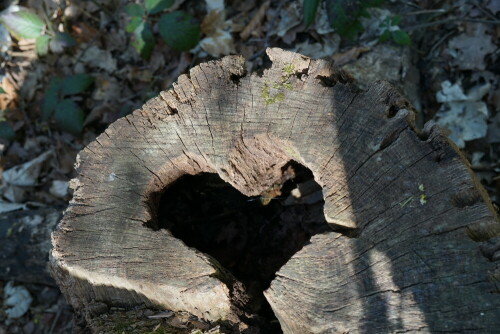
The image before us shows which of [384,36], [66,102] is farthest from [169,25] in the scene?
[384,36]

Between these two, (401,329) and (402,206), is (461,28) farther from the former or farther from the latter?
(401,329)

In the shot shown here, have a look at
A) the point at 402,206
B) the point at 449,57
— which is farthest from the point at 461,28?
the point at 402,206

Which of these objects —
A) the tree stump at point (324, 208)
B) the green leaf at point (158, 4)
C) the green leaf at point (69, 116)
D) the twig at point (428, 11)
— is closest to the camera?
the tree stump at point (324, 208)

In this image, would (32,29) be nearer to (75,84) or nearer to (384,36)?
(75,84)

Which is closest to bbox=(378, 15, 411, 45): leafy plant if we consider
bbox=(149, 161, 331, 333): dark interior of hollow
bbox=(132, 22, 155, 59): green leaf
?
bbox=(149, 161, 331, 333): dark interior of hollow

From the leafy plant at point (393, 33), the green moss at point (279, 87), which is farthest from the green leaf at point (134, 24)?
the green moss at point (279, 87)

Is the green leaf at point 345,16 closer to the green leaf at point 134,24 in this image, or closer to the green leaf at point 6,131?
the green leaf at point 134,24

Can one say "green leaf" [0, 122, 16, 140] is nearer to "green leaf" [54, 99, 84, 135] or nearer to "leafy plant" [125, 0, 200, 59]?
"green leaf" [54, 99, 84, 135]
